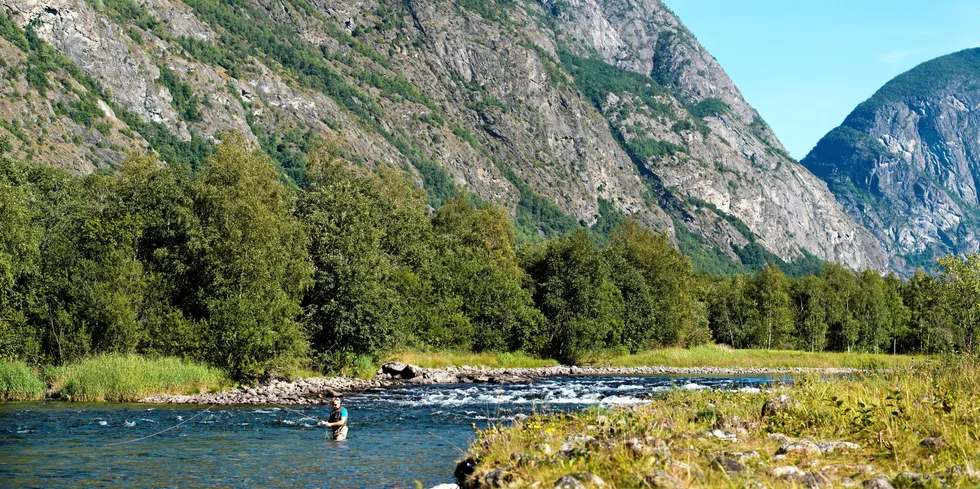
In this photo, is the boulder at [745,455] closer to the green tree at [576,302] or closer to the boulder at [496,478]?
the boulder at [496,478]

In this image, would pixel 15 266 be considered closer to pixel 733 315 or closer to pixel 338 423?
pixel 338 423

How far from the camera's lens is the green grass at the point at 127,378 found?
122 feet

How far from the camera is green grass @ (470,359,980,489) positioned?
1088 cm

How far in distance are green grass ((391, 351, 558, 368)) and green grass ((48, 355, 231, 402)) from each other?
817 inches

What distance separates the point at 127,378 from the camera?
124 ft

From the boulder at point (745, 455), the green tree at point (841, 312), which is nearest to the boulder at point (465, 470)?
the boulder at point (745, 455)

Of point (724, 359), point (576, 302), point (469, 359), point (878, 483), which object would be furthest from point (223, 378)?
point (724, 359)

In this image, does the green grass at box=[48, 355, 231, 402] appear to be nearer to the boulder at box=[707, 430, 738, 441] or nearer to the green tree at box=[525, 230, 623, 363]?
the boulder at box=[707, 430, 738, 441]

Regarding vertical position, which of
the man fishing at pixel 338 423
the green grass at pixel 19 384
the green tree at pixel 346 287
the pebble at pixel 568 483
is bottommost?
the man fishing at pixel 338 423

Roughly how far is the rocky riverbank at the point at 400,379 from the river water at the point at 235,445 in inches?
112

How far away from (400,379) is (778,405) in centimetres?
3952

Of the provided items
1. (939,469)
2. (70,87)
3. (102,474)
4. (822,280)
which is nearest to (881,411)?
(939,469)

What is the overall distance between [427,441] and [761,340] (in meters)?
93.9

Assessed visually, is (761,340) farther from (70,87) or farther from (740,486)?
(70,87)
